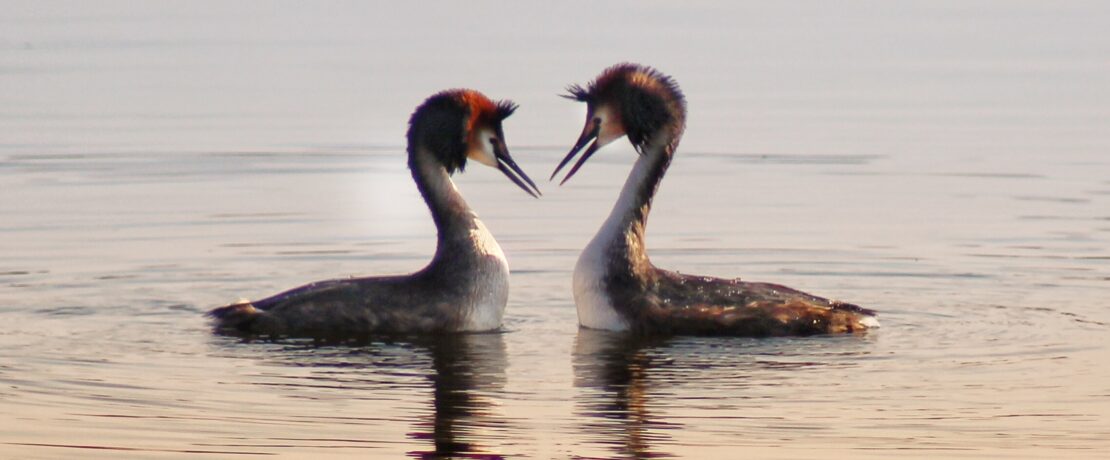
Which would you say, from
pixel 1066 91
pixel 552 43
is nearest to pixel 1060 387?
pixel 1066 91

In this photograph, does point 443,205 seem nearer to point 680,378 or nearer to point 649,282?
point 649,282

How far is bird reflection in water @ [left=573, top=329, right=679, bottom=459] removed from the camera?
9.83 metres

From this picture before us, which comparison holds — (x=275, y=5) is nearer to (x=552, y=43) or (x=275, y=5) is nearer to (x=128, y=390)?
(x=552, y=43)

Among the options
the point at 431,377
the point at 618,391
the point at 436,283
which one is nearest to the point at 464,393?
the point at 431,377

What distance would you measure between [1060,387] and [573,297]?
146 inches

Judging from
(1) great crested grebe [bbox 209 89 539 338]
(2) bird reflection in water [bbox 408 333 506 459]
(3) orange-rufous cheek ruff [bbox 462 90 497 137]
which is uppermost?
(3) orange-rufous cheek ruff [bbox 462 90 497 137]

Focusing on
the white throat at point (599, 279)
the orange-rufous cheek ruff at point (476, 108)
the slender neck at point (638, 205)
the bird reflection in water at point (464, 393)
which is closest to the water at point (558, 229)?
the bird reflection in water at point (464, 393)

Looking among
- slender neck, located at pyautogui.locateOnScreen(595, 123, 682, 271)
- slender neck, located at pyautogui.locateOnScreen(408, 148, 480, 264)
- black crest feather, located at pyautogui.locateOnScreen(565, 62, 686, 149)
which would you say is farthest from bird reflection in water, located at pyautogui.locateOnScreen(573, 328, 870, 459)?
black crest feather, located at pyautogui.locateOnScreen(565, 62, 686, 149)

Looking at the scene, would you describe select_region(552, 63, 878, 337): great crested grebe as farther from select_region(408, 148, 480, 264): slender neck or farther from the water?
select_region(408, 148, 480, 264): slender neck

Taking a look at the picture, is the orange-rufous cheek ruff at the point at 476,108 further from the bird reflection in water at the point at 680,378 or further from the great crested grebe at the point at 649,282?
the bird reflection in water at the point at 680,378

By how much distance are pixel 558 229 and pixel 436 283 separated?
12.7 ft

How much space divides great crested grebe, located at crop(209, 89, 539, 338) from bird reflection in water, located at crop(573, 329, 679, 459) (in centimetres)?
70

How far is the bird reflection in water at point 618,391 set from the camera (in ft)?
32.2

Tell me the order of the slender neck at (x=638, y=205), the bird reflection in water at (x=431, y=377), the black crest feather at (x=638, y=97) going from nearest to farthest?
the bird reflection in water at (x=431, y=377) < the slender neck at (x=638, y=205) < the black crest feather at (x=638, y=97)
